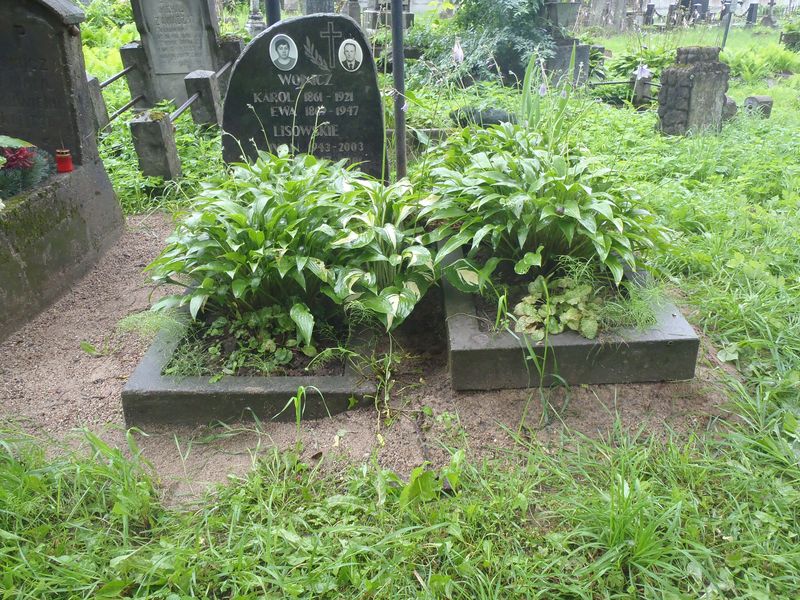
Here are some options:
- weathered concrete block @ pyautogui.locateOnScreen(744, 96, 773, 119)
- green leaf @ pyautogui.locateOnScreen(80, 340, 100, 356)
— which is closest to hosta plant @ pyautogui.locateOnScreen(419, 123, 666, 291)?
green leaf @ pyautogui.locateOnScreen(80, 340, 100, 356)

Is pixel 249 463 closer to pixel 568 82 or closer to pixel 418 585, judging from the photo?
pixel 418 585

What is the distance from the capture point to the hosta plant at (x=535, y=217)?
9.22ft

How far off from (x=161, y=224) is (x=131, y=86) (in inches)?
143

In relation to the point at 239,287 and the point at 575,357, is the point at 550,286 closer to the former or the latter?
the point at 575,357

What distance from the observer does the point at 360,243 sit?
289 centimetres

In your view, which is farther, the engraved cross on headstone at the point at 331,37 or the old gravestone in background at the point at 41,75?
the engraved cross on headstone at the point at 331,37

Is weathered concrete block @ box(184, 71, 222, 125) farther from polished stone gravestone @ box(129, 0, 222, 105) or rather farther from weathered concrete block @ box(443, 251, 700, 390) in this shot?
weathered concrete block @ box(443, 251, 700, 390)

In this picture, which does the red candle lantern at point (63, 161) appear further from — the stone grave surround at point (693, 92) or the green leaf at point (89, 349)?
the stone grave surround at point (693, 92)

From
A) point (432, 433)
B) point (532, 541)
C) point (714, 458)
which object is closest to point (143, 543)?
point (432, 433)

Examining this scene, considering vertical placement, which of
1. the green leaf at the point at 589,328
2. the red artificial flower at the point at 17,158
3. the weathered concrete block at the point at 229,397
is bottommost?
the weathered concrete block at the point at 229,397

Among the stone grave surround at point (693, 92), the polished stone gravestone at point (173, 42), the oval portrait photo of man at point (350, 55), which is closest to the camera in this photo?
the oval portrait photo of man at point (350, 55)

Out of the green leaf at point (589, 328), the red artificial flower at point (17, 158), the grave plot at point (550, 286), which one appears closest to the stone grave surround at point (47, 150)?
the red artificial flower at point (17, 158)

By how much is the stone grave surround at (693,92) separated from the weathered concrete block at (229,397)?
5.12m

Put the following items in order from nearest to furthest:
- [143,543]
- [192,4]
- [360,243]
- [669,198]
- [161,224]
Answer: [143,543], [360,243], [669,198], [161,224], [192,4]
